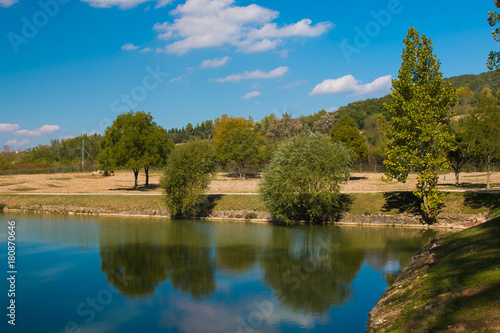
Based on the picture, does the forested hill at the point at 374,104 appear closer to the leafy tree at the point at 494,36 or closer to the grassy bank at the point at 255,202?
the grassy bank at the point at 255,202

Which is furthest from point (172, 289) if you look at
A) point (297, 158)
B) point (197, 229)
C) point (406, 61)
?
point (406, 61)

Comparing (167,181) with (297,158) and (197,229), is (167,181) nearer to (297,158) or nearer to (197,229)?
(197,229)

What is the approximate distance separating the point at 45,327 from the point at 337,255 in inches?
733

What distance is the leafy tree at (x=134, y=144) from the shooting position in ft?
187

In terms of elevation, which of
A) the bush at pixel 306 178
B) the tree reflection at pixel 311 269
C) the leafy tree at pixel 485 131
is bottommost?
the tree reflection at pixel 311 269

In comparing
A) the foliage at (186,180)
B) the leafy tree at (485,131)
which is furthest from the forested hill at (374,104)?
the foliage at (186,180)

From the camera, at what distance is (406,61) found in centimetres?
3553

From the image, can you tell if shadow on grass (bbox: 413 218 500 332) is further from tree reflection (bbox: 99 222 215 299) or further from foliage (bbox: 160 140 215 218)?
foliage (bbox: 160 140 215 218)

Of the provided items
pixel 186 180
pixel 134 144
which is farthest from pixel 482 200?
pixel 134 144

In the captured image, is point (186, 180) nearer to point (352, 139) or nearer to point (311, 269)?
point (311, 269)

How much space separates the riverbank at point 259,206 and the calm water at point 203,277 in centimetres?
306

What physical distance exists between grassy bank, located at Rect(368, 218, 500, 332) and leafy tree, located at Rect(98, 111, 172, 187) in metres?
44.0

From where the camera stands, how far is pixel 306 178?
3747cm

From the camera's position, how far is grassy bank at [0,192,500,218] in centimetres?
3719
